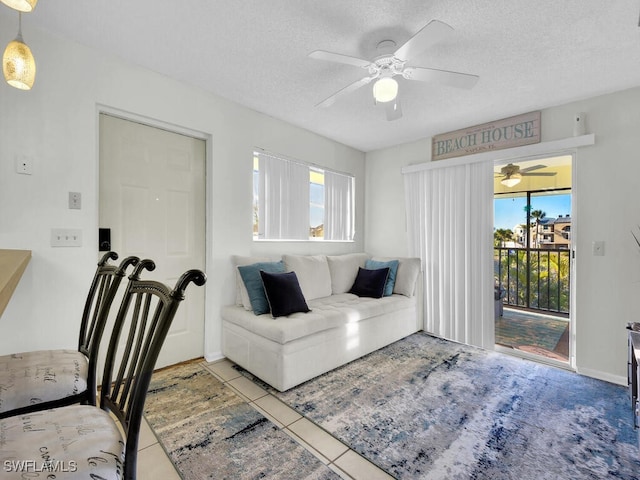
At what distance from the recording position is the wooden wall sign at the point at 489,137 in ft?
9.89

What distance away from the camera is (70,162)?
2.04 m

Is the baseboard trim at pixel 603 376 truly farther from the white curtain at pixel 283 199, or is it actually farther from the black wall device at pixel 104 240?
the black wall device at pixel 104 240

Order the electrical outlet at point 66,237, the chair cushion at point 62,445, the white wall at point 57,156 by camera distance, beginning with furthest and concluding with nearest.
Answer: the electrical outlet at point 66,237 < the white wall at point 57,156 < the chair cushion at point 62,445

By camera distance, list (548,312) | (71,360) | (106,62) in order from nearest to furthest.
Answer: (71,360) < (106,62) < (548,312)

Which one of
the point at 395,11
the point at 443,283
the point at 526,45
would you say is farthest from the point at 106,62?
the point at 443,283

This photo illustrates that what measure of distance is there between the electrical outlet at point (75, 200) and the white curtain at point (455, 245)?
3412 mm

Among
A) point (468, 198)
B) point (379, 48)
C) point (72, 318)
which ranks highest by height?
point (379, 48)

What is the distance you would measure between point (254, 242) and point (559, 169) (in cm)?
510

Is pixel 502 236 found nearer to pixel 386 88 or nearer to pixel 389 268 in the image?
pixel 389 268

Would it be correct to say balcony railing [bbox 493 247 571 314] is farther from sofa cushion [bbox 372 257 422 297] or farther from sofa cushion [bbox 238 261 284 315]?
sofa cushion [bbox 238 261 284 315]

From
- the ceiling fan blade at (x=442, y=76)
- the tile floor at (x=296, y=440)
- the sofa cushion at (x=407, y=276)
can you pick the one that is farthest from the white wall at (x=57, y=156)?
the sofa cushion at (x=407, y=276)

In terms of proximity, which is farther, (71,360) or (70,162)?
(70,162)

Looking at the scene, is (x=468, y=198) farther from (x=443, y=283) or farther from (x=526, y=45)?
(x=526, y=45)

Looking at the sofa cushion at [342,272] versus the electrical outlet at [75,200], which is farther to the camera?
the sofa cushion at [342,272]
